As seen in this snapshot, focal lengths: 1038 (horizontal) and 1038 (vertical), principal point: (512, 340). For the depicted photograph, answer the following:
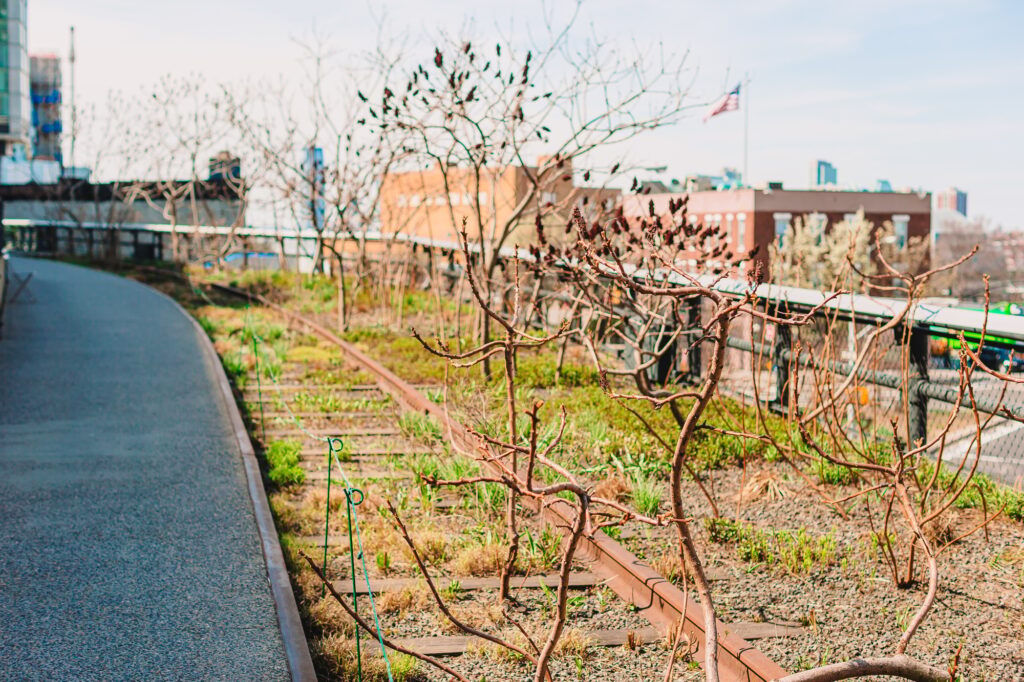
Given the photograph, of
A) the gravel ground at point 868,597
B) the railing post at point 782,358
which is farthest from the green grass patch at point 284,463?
the railing post at point 782,358

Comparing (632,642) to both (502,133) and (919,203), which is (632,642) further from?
(919,203)

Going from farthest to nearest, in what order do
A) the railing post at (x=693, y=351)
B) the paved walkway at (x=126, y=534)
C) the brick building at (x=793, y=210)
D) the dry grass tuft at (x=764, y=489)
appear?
1. the brick building at (x=793, y=210)
2. the railing post at (x=693, y=351)
3. the dry grass tuft at (x=764, y=489)
4. the paved walkway at (x=126, y=534)

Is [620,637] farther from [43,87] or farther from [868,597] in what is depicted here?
[43,87]

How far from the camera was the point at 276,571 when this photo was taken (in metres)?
5.66

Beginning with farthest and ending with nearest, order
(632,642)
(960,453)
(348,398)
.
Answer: (960,453) → (348,398) → (632,642)

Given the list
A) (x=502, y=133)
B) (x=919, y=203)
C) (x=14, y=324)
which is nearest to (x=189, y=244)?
(x=14, y=324)

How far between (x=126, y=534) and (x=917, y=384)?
17.8 feet

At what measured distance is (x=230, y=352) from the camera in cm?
1445

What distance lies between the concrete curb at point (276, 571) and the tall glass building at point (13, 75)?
87.5m

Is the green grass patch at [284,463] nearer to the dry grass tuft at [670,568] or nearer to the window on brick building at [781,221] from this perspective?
the dry grass tuft at [670,568]

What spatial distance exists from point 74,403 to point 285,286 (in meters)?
11.4

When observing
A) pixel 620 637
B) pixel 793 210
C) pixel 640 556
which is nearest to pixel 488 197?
pixel 640 556

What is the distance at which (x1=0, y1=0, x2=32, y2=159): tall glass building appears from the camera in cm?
8744

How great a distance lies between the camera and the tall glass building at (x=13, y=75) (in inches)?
3442
